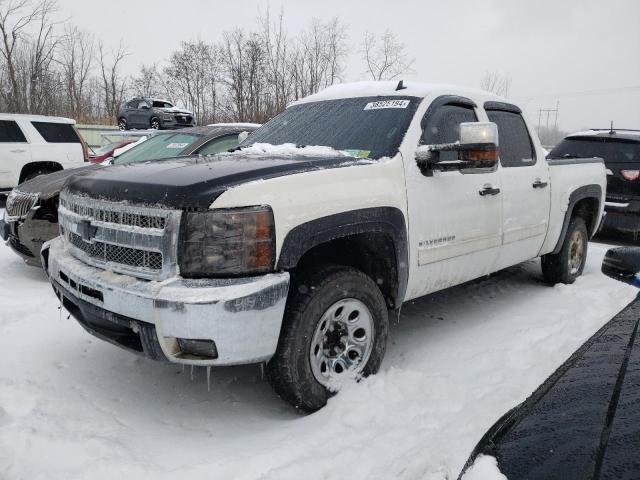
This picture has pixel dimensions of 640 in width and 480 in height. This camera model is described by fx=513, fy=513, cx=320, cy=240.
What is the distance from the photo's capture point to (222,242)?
2357 mm

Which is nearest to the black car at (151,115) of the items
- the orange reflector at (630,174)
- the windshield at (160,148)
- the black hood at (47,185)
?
the windshield at (160,148)

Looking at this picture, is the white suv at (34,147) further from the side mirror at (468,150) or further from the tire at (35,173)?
the side mirror at (468,150)

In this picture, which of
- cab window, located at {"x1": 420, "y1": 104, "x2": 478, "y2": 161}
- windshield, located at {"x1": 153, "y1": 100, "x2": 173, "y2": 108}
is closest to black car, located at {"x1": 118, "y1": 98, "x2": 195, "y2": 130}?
windshield, located at {"x1": 153, "y1": 100, "x2": 173, "y2": 108}

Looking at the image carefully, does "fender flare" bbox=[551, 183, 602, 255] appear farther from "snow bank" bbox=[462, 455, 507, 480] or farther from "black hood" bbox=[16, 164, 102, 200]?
Answer: "black hood" bbox=[16, 164, 102, 200]

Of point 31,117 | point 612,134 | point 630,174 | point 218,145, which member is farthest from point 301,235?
point 31,117

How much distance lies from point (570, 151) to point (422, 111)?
558cm

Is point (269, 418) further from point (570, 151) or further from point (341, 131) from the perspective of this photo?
point (570, 151)

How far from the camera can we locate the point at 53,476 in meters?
2.20

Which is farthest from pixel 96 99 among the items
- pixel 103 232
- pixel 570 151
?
pixel 103 232

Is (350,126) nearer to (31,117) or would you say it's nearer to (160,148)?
(160,148)

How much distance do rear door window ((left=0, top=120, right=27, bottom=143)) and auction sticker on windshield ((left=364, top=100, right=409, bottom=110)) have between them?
8789mm

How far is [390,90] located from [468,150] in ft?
2.95

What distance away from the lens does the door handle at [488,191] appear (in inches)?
147

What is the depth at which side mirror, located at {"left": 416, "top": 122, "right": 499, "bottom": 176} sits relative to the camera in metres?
3.07
